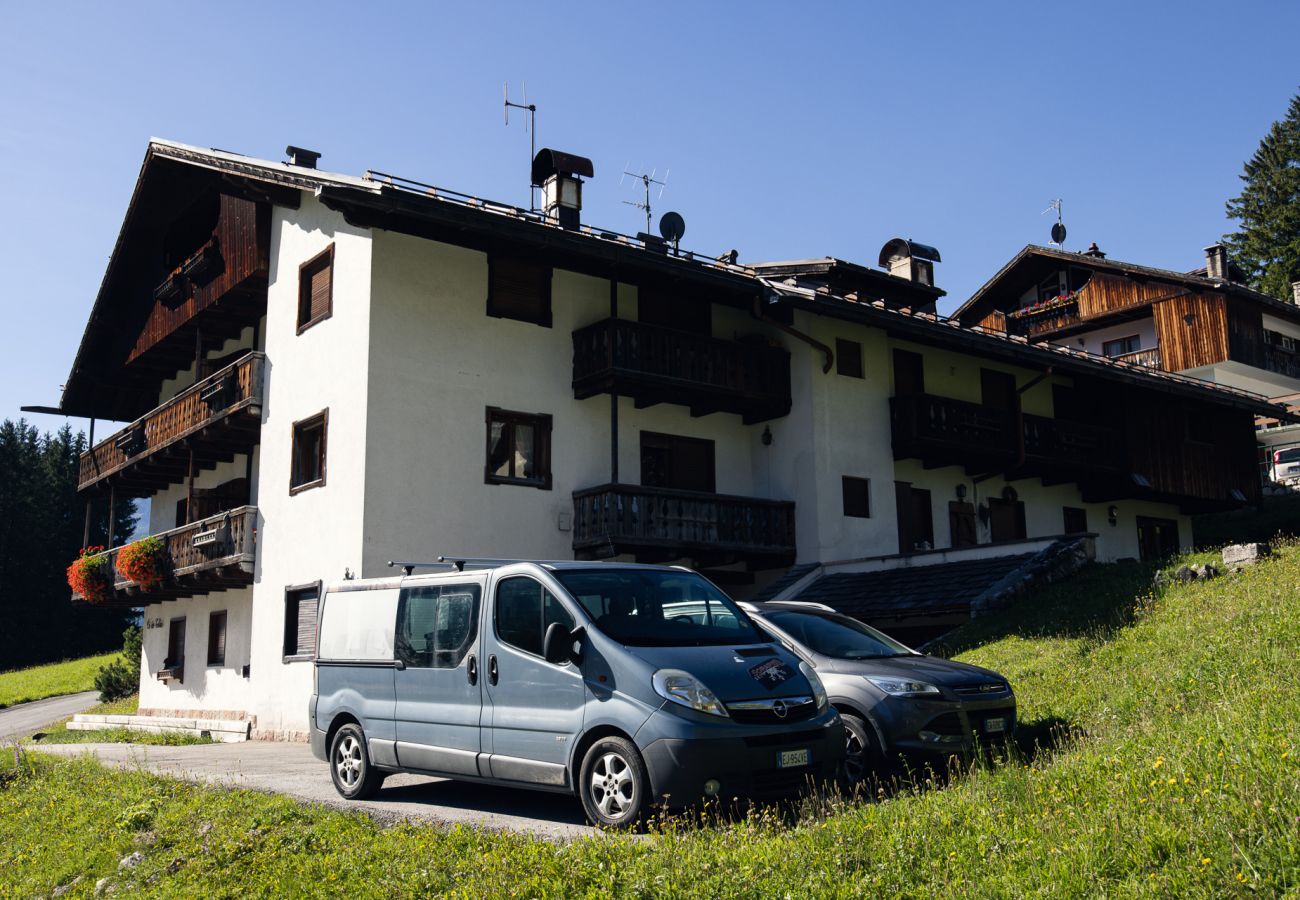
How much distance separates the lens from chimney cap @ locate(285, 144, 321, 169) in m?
23.6

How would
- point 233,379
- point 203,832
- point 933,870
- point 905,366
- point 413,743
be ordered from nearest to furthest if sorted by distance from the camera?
point 933,870, point 203,832, point 413,743, point 233,379, point 905,366

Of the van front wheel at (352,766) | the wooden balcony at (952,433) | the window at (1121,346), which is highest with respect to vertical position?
the window at (1121,346)

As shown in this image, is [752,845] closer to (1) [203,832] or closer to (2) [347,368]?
(1) [203,832]

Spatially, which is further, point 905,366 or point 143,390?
point 143,390

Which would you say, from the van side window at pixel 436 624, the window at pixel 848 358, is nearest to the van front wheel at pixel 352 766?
the van side window at pixel 436 624

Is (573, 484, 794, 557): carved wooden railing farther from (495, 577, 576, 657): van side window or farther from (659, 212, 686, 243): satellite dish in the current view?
(495, 577, 576, 657): van side window

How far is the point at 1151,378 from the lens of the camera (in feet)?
95.8

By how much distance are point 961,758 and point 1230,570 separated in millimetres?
Answer: 8017

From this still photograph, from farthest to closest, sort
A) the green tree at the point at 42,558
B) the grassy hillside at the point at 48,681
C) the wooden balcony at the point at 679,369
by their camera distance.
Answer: the green tree at the point at 42,558
the grassy hillside at the point at 48,681
the wooden balcony at the point at 679,369

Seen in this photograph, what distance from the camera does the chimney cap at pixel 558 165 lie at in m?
23.5

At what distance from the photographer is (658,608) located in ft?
30.6

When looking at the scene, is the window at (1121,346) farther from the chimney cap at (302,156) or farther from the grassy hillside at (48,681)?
the grassy hillside at (48,681)

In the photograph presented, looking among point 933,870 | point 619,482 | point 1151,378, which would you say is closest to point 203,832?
point 933,870

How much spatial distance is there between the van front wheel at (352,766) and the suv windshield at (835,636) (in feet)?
13.3
